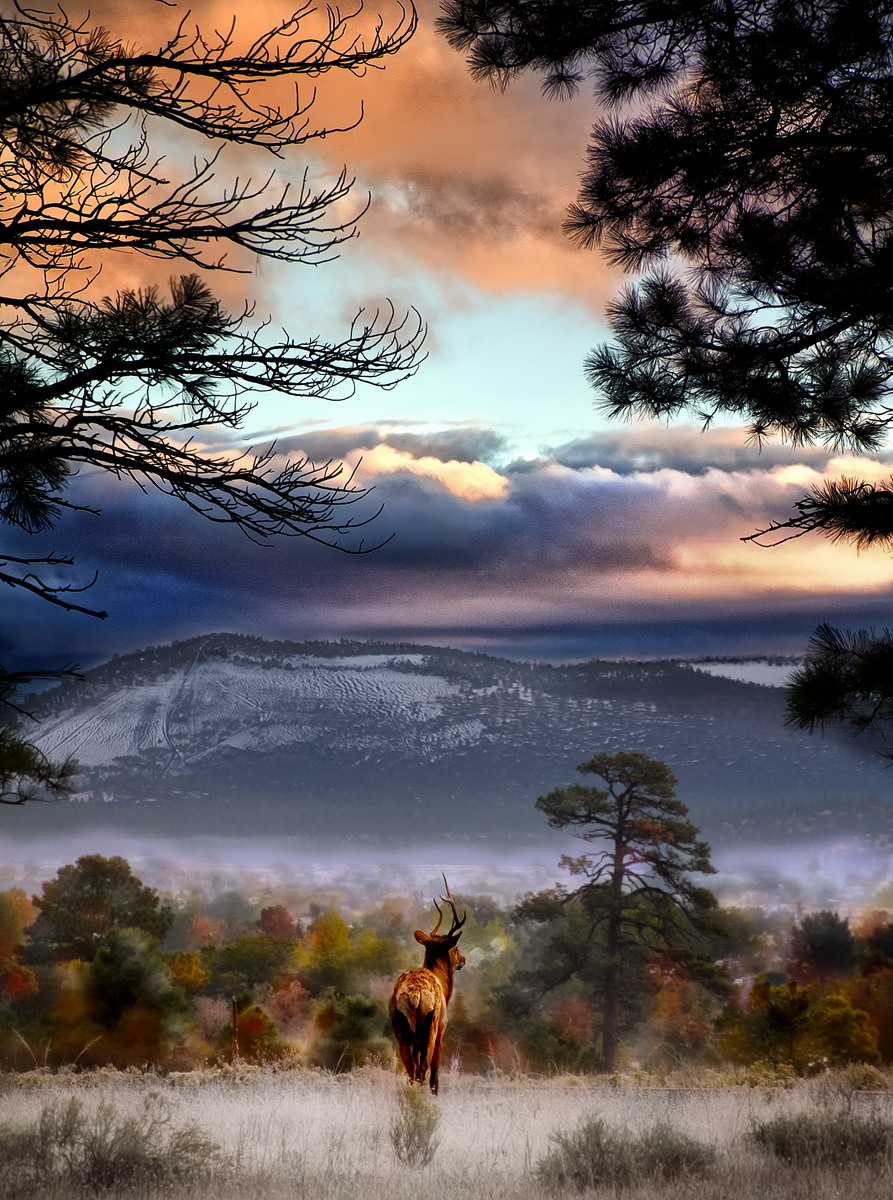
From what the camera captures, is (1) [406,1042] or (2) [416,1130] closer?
(2) [416,1130]

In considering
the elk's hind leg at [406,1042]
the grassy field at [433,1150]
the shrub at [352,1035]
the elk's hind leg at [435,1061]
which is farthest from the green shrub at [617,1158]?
the shrub at [352,1035]

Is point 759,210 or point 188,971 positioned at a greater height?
point 759,210

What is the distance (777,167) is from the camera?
242 inches

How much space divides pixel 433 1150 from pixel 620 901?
343 inches

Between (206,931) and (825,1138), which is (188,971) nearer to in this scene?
(206,931)

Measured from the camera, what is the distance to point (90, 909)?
14.7 meters

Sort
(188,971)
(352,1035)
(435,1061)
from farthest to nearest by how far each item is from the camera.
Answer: (188,971) → (352,1035) → (435,1061)

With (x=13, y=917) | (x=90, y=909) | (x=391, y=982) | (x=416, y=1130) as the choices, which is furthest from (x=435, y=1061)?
(x=13, y=917)

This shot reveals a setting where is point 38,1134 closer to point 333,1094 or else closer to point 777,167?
point 333,1094

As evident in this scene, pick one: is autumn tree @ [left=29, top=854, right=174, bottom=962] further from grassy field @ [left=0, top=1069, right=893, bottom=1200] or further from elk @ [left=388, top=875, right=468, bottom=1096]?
elk @ [left=388, top=875, right=468, bottom=1096]

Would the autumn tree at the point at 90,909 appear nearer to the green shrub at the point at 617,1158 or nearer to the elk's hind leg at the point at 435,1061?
the elk's hind leg at the point at 435,1061

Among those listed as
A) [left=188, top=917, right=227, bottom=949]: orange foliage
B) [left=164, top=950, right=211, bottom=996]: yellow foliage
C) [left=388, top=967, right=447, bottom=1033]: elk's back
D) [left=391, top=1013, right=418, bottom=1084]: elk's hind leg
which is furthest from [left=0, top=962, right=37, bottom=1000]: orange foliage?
[left=388, top=967, right=447, bottom=1033]: elk's back

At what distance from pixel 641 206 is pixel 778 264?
116 centimetres

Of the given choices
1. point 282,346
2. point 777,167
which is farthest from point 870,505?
point 282,346
